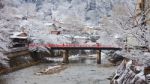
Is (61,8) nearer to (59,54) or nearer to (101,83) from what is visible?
(59,54)

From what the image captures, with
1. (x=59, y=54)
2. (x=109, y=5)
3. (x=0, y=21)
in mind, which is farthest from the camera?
(x=109, y=5)

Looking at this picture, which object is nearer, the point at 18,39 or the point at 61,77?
the point at 61,77

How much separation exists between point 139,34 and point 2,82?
14.8 m

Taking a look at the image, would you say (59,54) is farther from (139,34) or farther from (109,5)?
(109,5)

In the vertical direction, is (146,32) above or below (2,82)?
above

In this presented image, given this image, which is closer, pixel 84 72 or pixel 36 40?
pixel 84 72

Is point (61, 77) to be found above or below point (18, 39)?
below

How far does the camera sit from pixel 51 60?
51375 millimetres

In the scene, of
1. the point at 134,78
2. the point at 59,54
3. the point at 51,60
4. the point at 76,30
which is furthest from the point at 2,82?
the point at 76,30

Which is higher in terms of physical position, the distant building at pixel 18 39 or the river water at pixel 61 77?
the distant building at pixel 18 39

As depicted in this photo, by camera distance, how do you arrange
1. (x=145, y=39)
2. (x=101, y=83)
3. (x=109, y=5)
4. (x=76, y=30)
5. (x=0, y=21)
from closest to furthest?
(x=145, y=39) → (x=101, y=83) → (x=0, y=21) → (x=76, y=30) → (x=109, y=5)

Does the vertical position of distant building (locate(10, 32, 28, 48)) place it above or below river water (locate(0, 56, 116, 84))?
above

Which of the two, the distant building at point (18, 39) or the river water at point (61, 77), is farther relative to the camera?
the distant building at point (18, 39)

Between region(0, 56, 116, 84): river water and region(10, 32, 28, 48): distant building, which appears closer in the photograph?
region(0, 56, 116, 84): river water
